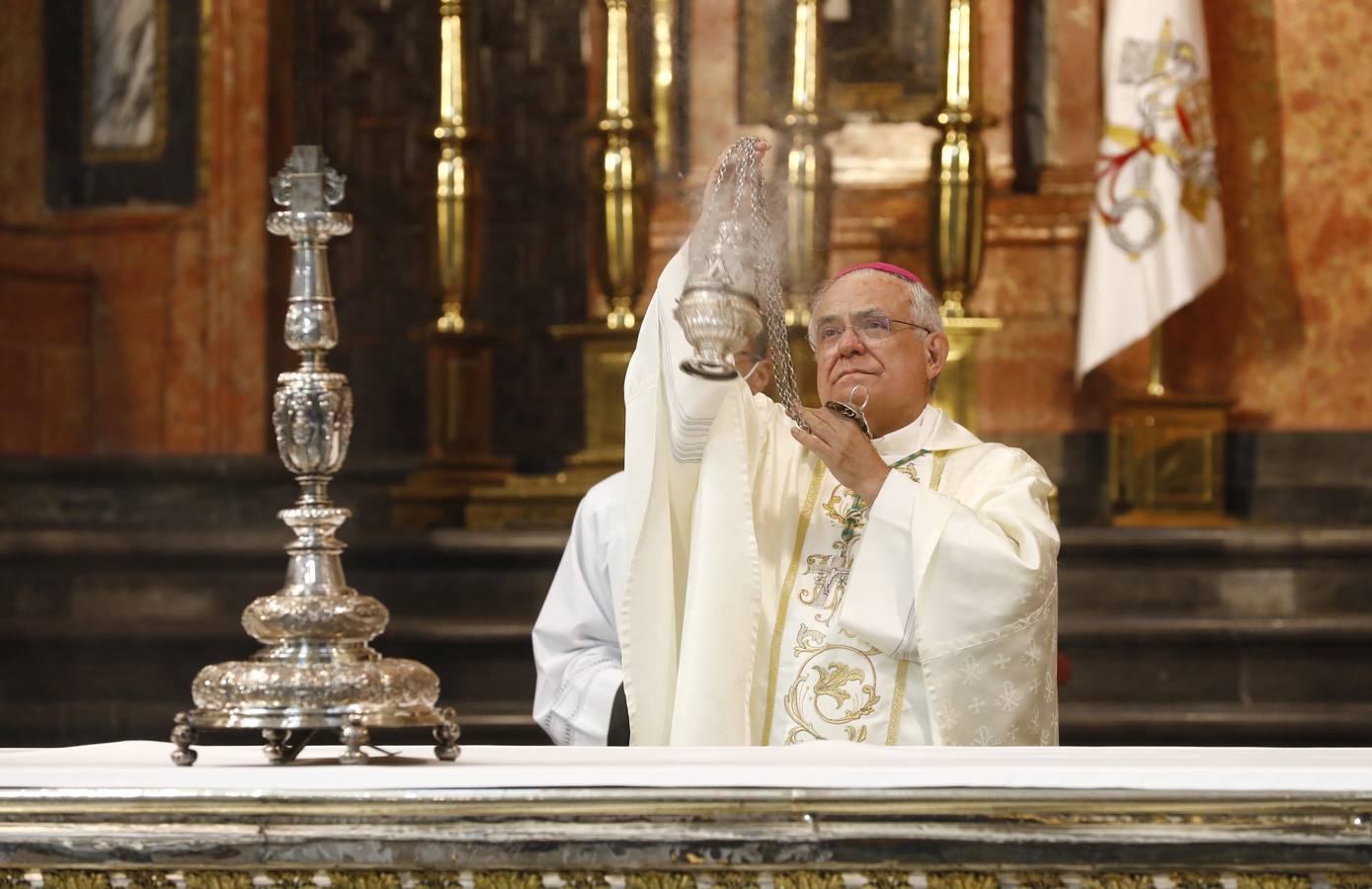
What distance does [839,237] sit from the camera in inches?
297

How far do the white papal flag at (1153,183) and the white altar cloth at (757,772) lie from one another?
15.5 feet

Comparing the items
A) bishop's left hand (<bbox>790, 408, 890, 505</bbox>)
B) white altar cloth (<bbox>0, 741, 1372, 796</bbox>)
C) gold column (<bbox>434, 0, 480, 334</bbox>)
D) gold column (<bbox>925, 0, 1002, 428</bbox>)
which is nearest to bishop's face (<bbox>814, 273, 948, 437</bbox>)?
bishop's left hand (<bbox>790, 408, 890, 505</bbox>)

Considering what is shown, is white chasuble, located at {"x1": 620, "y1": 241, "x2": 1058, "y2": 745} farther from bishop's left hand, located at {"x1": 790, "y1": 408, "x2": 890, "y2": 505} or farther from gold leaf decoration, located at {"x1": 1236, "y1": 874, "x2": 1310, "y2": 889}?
gold leaf decoration, located at {"x1": 1236, "y1": 874, "x2": 1310, "y2": 889}

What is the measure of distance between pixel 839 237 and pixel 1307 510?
1.95m

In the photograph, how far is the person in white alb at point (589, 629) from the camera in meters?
3.78

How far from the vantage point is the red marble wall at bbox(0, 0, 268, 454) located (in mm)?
8070

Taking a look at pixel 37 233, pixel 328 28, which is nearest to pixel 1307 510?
pixel 328 28

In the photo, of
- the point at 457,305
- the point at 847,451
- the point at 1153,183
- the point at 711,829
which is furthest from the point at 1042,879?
the point at 457,305

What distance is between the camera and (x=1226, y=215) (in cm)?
755

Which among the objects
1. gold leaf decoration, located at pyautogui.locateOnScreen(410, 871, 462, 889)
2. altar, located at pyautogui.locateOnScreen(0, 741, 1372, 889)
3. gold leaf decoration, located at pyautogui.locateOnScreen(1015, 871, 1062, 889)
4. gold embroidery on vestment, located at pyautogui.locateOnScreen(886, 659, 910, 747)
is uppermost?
altar, located at pyautogui.locateOnScreen(0, 741, 1372, 889)

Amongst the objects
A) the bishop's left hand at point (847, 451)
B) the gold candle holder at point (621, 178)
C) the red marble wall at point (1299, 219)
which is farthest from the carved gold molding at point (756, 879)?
the red marble wall at point (1299, 219)

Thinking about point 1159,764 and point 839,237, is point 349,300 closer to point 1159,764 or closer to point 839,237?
point 839,237

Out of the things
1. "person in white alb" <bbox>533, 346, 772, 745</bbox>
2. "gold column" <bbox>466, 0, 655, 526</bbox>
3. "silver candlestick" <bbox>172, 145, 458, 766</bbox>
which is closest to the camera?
"silver candlestick" <bbox>172, 145, 458, 766</bbox>

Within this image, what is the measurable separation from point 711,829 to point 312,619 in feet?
1.97
